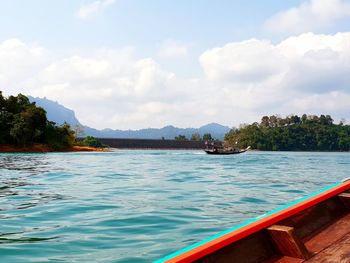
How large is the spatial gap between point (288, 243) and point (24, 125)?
210 ft

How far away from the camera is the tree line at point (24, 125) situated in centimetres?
6253

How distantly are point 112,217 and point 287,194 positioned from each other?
23.0 feet

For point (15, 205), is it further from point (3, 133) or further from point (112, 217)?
point (3, 133)

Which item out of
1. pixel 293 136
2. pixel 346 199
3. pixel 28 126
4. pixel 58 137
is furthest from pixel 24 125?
pixel 293 136

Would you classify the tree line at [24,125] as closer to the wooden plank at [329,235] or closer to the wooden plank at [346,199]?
the wooden plank at [346,199]

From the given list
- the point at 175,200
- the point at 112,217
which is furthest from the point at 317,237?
the point at 175,200

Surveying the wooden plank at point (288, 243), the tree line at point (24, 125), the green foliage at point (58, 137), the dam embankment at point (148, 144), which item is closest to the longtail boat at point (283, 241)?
the wooden plank at point (288, 243)

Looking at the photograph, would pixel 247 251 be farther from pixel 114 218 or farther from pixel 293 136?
pixel 293 136

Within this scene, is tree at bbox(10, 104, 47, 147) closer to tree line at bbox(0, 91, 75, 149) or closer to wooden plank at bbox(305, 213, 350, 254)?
tree line at bbox(0, 91, 75, 149)

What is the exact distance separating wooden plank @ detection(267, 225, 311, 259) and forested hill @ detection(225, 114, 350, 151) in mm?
125843

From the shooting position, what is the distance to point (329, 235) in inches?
162

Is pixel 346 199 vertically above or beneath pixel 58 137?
beneath

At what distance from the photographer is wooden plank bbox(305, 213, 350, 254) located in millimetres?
3746

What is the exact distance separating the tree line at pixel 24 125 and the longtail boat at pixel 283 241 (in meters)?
62.7
